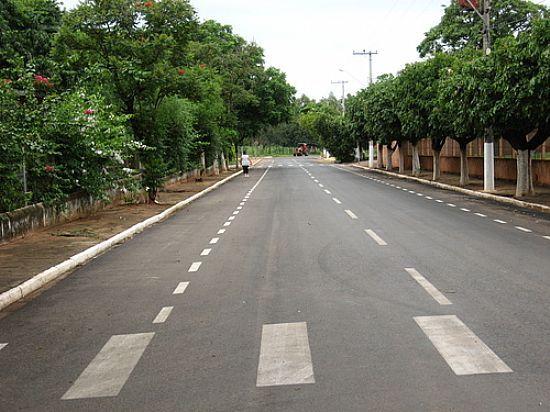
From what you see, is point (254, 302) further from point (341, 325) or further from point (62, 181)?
point (62, 181)

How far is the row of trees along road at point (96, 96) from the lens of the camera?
15.2 m

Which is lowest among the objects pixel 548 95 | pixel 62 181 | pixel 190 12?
pixel 62 181

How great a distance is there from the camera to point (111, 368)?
18.5ft

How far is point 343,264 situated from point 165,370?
5225mm

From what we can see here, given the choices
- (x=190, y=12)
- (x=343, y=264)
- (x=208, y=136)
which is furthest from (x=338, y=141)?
(x=343, y=264)

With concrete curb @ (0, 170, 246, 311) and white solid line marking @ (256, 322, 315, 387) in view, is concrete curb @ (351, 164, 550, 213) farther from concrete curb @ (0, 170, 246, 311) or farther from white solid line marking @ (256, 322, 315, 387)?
white solid line marking @ (256, 322, 315, 387)

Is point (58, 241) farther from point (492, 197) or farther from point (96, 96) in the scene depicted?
point (492, 197)

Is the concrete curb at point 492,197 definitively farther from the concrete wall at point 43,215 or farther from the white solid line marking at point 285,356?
the white solid line marking at point 285,356

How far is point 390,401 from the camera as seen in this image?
4.61m

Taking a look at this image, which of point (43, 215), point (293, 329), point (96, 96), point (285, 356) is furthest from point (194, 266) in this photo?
point (96, 96)

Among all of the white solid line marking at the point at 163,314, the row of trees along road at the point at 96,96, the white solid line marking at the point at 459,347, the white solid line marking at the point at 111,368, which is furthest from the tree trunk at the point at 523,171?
the white solid line marking at the point at 111,368

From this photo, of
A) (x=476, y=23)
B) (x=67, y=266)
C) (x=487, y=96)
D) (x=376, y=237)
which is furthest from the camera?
(x=476, y=23)

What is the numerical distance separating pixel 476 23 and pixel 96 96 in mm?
37599

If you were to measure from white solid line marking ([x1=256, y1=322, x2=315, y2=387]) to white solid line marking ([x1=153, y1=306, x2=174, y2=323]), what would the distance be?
1.25 metres
